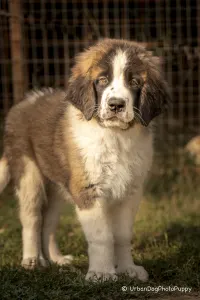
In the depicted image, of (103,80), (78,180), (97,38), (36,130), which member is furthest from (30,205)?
(97,38)

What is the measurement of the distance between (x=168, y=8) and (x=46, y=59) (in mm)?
1684

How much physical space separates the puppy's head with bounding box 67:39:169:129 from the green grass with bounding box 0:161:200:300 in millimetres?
1150

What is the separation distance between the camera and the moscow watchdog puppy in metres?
4.61

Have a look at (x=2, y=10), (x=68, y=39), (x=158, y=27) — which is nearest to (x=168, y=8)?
(x=158, y=27)

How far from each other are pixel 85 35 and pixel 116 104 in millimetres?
4236

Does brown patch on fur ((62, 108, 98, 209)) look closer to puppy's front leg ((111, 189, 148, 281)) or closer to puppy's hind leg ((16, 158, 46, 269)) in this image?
puppy's front leg ((111, 189, 148, 281))

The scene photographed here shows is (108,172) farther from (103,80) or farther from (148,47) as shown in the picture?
(148,47)

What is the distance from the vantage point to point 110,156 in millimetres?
4777

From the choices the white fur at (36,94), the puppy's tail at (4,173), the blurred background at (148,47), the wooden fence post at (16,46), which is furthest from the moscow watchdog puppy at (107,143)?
the wooden fence post at (16,46)

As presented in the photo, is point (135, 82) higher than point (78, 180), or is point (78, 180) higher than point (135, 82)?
point (135, 82)

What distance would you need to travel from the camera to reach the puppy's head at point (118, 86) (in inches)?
177

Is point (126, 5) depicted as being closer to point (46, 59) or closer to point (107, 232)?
point (46, 59)

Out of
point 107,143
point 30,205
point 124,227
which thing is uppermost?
point 107,143

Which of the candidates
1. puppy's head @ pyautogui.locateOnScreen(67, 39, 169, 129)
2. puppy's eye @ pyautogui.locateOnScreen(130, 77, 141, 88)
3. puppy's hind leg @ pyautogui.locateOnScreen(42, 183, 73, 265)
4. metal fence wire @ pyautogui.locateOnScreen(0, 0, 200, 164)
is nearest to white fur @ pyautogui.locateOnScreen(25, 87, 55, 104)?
puppy's hind leg @ pyautogui.locateOnScreen(42, 183, 73, 265)
